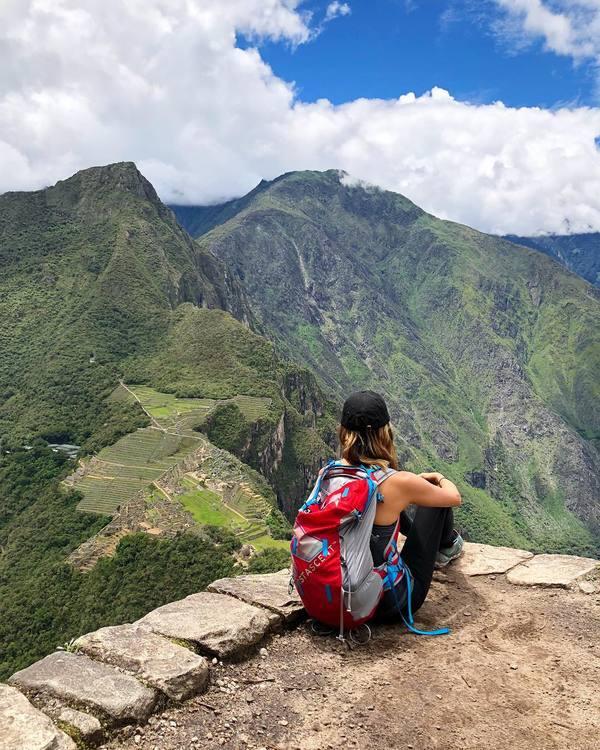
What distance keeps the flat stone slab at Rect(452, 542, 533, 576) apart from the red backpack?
109 inches

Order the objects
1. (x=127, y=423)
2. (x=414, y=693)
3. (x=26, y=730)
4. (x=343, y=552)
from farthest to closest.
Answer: (x=127, y=423) < (x=343, y=552) < (x=414, y=693) < (x=26, y=730)

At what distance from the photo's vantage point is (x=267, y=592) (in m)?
6.61

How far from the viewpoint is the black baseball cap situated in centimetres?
540

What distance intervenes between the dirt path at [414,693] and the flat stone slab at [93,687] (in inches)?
6.4

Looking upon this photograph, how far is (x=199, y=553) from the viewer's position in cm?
4031

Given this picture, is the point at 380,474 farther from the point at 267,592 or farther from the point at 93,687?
the point at 93,687

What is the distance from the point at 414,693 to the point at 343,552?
1.24 m

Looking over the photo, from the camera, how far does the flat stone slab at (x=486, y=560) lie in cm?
771

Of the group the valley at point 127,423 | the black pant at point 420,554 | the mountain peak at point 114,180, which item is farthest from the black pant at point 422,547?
the mountain peak at point 114,180

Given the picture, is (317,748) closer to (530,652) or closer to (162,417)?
(530,652)

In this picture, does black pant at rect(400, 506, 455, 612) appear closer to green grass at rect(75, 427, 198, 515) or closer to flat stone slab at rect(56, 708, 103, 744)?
flat stone slab at rect(56, 708, 103, 744)

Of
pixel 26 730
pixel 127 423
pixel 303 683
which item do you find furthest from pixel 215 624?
pixel 127 423

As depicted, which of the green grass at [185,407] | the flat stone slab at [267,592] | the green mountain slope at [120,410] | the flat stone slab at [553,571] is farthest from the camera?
the green grass at [185,407]

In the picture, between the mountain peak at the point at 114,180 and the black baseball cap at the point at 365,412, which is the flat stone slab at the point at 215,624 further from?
the mountain peak at the point at 114,180
